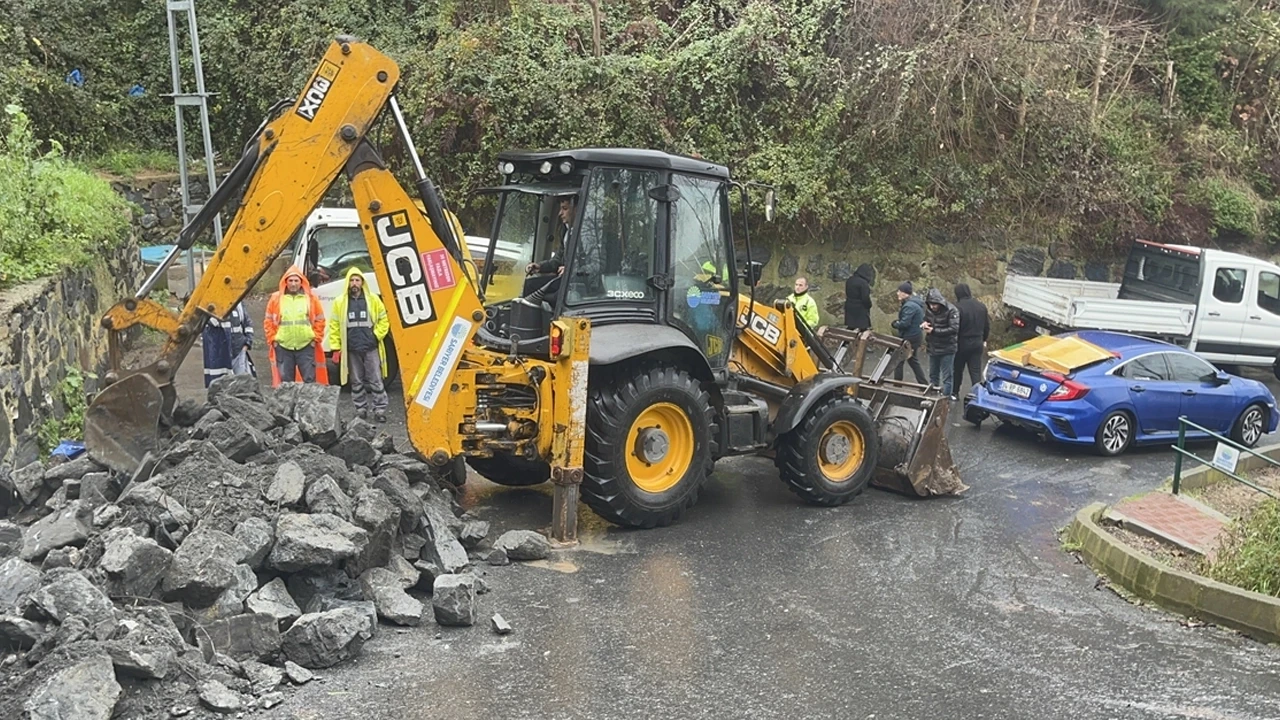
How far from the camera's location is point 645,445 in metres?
→ 8.62

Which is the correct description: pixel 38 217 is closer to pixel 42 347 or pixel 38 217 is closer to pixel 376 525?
pixel 42 347

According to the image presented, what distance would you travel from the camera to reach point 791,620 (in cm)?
703

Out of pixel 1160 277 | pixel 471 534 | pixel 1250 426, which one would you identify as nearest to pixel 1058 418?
pixel 1250 426

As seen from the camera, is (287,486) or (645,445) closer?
(287,486)

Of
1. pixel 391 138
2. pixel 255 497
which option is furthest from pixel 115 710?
pixel 391 138

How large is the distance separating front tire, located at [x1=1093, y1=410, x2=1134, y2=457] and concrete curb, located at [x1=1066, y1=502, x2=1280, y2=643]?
12.6 ft

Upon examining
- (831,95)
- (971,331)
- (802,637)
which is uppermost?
(831,95)

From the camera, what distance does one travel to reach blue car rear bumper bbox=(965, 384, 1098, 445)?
475 inches

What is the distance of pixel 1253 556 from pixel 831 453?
3189 mm

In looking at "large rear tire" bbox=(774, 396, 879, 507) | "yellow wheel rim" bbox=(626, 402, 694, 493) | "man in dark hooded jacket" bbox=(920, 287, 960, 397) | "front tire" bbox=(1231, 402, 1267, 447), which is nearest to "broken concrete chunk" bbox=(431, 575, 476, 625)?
"yellow wheel rim" bbox=(626, 402, 694, 493)

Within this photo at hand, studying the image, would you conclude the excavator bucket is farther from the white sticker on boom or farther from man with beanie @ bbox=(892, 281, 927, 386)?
the white sticker on boom

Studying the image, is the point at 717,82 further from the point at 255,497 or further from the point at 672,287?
the point at 255,497

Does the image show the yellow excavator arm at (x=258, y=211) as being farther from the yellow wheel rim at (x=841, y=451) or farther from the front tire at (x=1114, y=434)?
the front tire at (x=1114, y=434)

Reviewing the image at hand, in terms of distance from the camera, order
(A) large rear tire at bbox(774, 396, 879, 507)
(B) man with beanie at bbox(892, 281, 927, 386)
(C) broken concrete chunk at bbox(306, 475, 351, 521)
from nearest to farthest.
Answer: (C) broken concrete chunk at bbox(306, 475, 351, 521) < (A) large rear tire at bbox(774, 396, 879, 507) < (B) man with beanie at bbox(892, 281, 927, 386)
